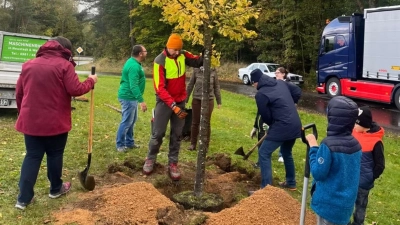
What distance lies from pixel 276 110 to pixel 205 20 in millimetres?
1608

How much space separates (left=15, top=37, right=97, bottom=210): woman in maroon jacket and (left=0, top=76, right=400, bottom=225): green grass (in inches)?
13.8

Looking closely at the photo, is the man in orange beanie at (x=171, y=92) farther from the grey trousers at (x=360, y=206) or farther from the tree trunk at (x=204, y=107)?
the grey trousers at (x=360, y=206)

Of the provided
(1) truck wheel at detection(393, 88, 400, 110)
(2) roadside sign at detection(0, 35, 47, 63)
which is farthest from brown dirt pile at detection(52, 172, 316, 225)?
(1) truck wheel at detection(393, 88, 400, 110)

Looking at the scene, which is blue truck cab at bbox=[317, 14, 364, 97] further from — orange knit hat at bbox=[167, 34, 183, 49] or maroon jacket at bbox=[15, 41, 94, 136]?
maroon jacket at bbox=[15, 41, 94, 136]

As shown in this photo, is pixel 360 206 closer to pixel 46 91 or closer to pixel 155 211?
pixel 155 211

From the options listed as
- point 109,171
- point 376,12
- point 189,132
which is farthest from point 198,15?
point 376,12

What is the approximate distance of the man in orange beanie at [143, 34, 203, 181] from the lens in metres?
5.66

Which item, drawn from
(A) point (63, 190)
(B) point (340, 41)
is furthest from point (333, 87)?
(A) point (63, 190)

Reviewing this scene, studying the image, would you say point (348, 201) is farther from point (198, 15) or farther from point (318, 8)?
point (318, 8)

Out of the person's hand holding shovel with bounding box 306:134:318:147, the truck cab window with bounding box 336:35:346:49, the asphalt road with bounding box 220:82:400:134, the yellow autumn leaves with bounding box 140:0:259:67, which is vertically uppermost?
the truck cab window with bounding box 336:35:346:49

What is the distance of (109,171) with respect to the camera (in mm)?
6219

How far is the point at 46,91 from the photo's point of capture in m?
4.59

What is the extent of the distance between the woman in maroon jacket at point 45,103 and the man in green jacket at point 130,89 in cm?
228

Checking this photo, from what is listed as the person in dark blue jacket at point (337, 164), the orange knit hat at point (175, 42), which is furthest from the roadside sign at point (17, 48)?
the person in dark blue jacket at point (337, 164)
